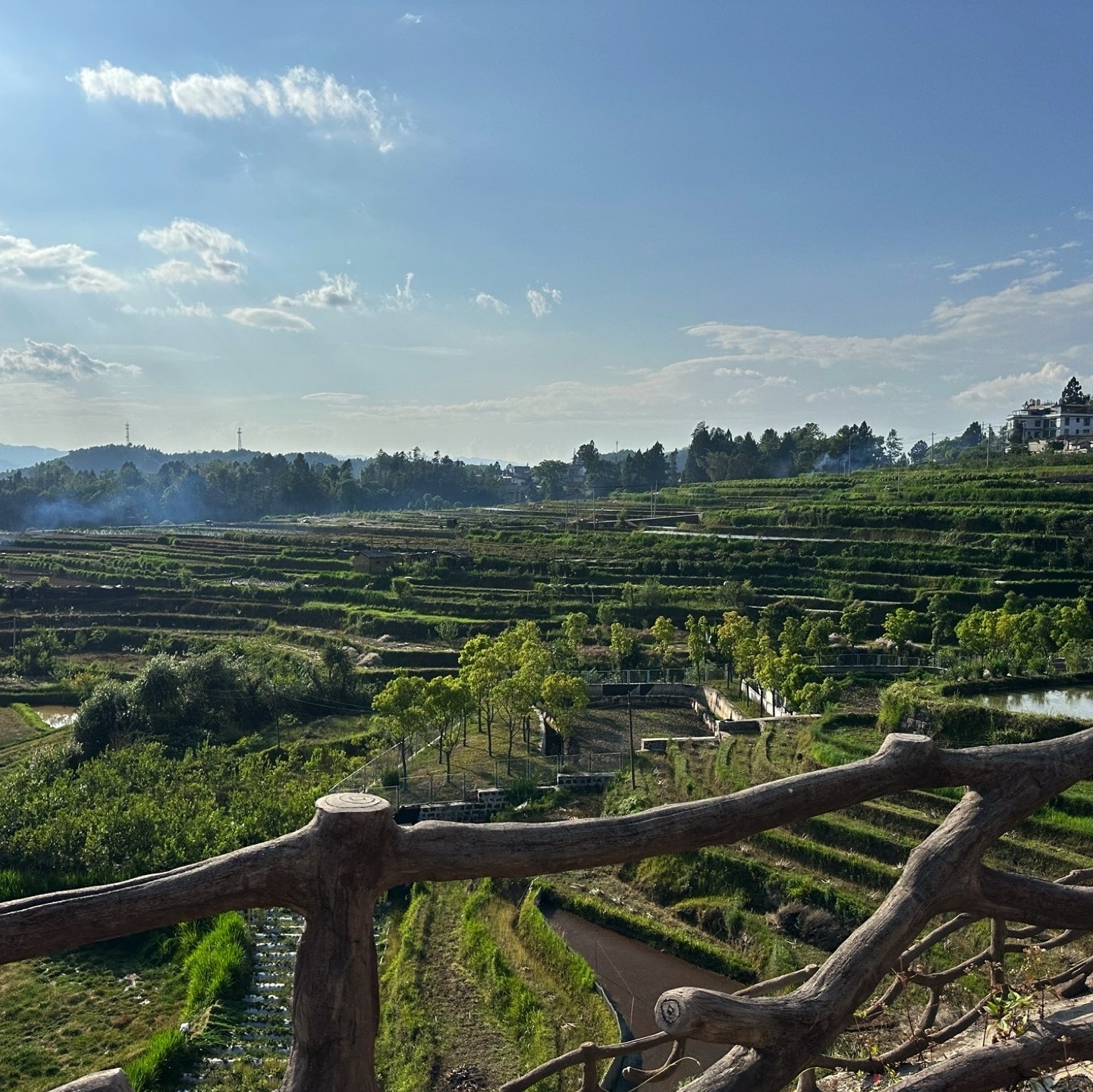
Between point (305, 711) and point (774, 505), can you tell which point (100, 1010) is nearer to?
point (305, 711)

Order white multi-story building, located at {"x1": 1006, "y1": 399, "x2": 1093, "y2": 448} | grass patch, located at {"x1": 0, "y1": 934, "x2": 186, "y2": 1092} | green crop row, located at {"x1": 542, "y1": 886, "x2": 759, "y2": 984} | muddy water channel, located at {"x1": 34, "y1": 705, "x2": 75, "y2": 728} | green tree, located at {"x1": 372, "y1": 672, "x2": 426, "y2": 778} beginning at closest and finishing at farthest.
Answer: grass patch, located at {"x1": 0, "y1": 934, "x2": 186, "y2": 1092} → green crop row, located at {"x1": 542, "y1": 886, "x2": 759, "y2": 984} → green tree, located at {"x1": 372, "y1": 672, "x2": 426, "y2": 778} → muddy water channel, located at {"x1": 34, "y1": 705, "x2": 75, "y2": 728} → white multi-story building, located at {"x1": 1006, "y1": 399, "x2": 1093, "y2": 448}

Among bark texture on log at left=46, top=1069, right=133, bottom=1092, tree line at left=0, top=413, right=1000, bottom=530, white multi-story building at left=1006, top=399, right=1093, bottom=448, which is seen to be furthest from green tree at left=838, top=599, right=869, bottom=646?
tree line at left=0, top=413, right=1000, bottom=530

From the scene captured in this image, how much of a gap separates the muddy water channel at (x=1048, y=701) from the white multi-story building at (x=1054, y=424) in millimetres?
47189

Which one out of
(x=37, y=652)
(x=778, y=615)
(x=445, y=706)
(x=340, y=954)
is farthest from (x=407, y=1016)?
(x=37, y=652)

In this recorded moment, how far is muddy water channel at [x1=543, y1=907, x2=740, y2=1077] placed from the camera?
10.6 metres

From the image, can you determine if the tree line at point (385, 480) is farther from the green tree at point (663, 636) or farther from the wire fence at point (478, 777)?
the wire fence at point (478, 777)

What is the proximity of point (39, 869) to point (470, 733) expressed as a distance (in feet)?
36.9

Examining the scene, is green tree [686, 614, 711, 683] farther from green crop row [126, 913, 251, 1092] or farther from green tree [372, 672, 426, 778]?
green crop row [126, 913, 251, 1092]

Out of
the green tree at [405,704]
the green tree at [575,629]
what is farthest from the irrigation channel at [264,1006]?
the green tree at [575,629]

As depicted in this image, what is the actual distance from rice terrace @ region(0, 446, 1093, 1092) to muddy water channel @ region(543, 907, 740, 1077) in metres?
0.05

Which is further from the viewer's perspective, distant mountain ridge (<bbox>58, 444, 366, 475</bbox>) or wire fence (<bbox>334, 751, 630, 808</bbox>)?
distant mountain ridge (<bbox>58, 444, 366, 475</bbox>)

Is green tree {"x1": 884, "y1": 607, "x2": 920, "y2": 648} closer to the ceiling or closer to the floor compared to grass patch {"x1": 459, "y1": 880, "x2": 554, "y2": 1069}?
closer to the ceiling

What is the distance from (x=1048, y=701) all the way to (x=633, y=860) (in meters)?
19.1

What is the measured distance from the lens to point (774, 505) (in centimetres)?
4812
